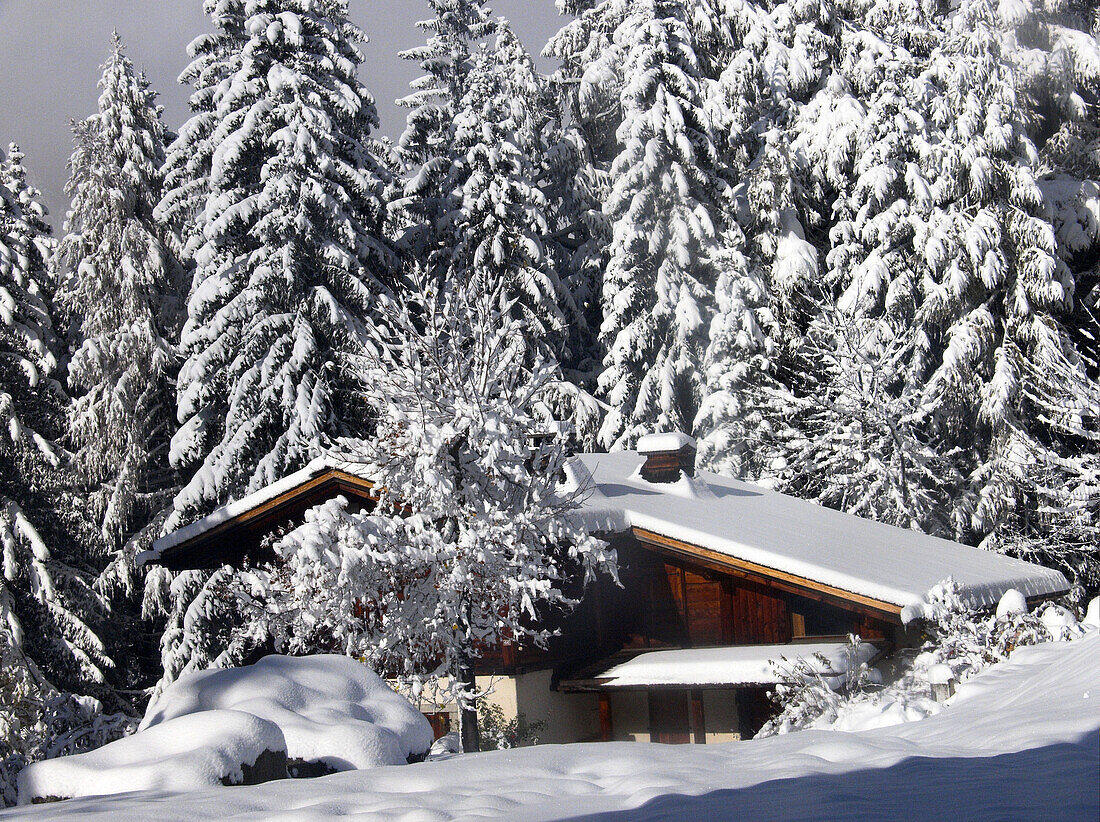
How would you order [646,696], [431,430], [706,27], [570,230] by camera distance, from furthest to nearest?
1. [570,230]
2. [706,27]
3. [646,696]
4. [431,430]

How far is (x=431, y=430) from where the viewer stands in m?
13.2

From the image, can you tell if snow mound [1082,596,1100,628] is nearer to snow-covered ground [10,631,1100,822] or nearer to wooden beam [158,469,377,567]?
snow-covered ground [10,631,1100,822]

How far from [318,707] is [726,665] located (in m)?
9.80

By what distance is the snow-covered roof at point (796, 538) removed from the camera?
1595 centimetres

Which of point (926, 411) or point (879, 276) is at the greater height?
point (879, 276)

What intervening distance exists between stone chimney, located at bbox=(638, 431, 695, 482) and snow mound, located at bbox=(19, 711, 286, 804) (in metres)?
15.3

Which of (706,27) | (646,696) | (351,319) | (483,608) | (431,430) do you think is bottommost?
(646,696)

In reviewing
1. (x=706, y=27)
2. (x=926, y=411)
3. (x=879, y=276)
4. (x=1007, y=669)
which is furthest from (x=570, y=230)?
(x=1007, y=669)

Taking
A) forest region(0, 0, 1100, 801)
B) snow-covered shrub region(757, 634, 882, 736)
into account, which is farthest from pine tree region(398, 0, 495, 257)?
snow-covered shrub region(757, 634, 882, 736)

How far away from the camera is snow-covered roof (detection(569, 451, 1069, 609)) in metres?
16.0

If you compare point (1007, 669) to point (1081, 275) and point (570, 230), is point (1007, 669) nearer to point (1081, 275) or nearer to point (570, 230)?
point (1081, 275)

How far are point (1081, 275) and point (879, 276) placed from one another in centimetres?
499

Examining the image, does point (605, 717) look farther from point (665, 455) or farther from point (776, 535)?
point (665, 455)

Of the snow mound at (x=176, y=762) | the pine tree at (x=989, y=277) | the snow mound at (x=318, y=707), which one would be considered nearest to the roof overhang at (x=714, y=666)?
the snow mound at (x=318, y=707)
